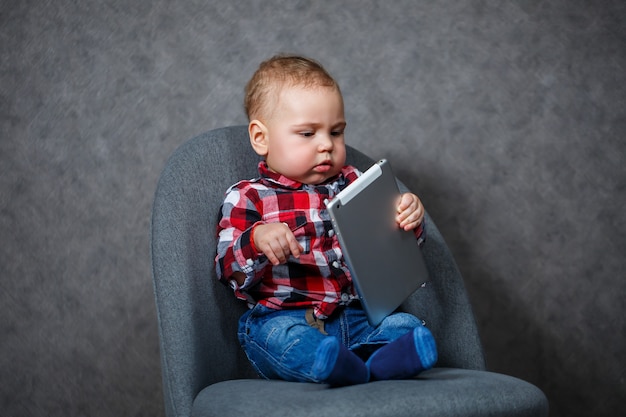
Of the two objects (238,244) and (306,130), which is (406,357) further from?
(306,130)

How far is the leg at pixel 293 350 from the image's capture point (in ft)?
3.34

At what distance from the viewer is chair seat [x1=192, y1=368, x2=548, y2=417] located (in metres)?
0.92

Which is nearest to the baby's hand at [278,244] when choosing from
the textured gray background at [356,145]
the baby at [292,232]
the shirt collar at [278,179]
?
the baby at [292,232]

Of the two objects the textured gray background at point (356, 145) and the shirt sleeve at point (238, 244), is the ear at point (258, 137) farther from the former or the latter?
the textured gray background at point (356, 145)

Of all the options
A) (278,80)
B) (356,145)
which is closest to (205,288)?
(278,80)

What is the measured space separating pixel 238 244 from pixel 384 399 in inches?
17.3

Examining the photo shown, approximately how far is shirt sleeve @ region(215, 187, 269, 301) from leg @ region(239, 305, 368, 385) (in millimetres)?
80

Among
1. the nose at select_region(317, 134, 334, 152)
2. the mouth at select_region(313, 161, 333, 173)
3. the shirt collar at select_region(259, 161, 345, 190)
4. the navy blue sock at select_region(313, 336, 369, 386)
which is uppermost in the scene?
the nose at select_region(317, 134, 334, 152)

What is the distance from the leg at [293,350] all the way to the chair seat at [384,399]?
36 millimetres

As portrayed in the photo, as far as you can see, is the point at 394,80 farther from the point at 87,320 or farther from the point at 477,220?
the point at 87,320

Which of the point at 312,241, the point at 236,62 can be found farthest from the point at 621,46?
the point at 312,241

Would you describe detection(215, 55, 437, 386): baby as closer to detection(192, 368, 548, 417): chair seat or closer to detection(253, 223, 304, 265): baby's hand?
detection(253, 223, 304, 265): baby's hand

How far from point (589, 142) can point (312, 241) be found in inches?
43.4

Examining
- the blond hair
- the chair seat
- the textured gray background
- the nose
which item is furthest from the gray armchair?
the textured gray background
